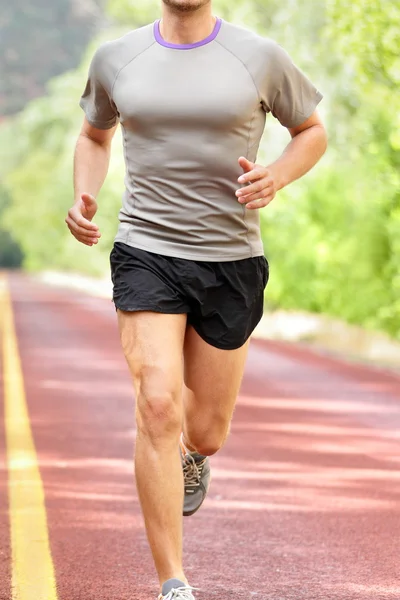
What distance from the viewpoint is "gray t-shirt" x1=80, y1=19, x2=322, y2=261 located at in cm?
483

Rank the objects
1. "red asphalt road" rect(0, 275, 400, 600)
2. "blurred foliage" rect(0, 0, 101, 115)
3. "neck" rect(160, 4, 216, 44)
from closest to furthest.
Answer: "neck" rect(160, 4, 216, 44) < "red asphalt road" rect(0, 275, 400, 600) < "blurred foliage" rect(0, 0, 101, 115)

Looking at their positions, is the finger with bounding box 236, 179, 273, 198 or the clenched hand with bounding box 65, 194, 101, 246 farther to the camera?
the clenched hand with bounding box 65, 194, 101, 246

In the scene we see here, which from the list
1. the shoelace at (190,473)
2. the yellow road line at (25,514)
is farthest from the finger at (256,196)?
the yellow road line at (25,514)

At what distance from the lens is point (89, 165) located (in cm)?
539

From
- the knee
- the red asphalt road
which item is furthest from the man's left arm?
the red asphalt road

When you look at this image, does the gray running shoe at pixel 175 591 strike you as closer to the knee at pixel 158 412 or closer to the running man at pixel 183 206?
the running man at pixel 183 206

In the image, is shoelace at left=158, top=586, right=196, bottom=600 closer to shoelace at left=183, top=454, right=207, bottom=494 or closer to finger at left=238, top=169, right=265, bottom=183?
shoelace at left=183, top=454, right=207, bottom=494

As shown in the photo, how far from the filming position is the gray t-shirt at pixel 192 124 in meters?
4.83

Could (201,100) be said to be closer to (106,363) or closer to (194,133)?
(194,133)

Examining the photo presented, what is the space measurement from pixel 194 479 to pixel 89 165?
4.46 ft

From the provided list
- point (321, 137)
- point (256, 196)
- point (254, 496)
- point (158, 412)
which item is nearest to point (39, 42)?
point (254, 496)

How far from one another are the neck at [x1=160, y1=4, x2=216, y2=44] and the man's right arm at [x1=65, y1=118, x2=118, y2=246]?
1.83 ft

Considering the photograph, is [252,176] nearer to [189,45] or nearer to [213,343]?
[189,45]

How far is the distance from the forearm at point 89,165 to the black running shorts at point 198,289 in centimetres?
34
